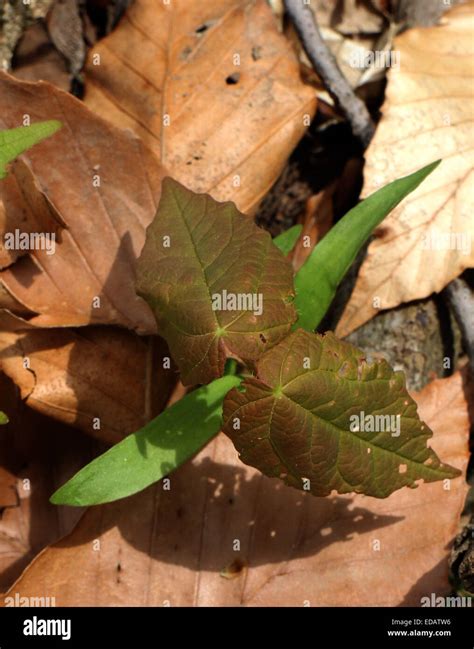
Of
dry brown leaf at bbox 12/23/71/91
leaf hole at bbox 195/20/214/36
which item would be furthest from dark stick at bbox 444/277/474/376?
dry brown leaf at bbox 12/23/71/91

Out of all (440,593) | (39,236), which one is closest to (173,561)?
(440,593)

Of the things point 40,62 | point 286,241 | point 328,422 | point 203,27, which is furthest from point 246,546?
point 40,62

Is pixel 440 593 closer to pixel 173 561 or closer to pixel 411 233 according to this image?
pixel 173 561

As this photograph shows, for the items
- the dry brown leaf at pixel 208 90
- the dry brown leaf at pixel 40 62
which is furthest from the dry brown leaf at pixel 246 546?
the dry brown leaf at pixel 40 62

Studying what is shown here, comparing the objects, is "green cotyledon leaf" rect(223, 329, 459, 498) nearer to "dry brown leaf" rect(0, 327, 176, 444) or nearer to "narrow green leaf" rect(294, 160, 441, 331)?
"narrow green leaf" rect(294, 160, 441, 331)

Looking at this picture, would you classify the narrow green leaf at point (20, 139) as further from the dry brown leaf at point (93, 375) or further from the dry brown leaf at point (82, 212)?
the dry brown leaf at point (93, 375)

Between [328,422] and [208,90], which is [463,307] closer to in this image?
[328,422]
